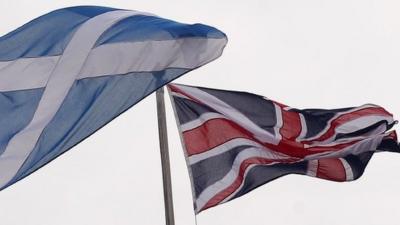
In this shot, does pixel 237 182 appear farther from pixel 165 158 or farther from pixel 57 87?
pixel 57 87

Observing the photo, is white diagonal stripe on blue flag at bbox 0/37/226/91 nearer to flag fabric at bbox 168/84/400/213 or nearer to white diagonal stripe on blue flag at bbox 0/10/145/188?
white diagonal stripe on blue flag at bbox 0/10/145/188

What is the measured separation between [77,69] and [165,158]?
5.79 feet

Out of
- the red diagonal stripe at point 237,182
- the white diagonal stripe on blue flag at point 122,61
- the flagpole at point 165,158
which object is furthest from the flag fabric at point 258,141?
the white diagonal stripe on blue flag at point 122,61

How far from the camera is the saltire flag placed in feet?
53.2

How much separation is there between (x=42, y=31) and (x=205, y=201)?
347cm

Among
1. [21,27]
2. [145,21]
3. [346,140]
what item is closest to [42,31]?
[21,27]

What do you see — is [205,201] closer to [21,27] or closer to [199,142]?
[199,142]

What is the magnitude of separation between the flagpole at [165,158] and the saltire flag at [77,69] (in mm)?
710

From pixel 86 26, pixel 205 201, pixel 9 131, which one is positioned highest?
pixel 86 26

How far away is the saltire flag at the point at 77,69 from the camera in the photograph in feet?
53.2

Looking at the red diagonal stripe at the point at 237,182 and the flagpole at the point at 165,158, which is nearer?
the flagpole at the point at 165,158

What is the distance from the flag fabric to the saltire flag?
5.68ft

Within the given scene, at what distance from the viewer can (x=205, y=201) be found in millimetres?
17906

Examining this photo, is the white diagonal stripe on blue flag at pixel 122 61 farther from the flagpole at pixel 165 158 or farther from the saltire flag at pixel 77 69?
the flagpole at pixel 165 158
